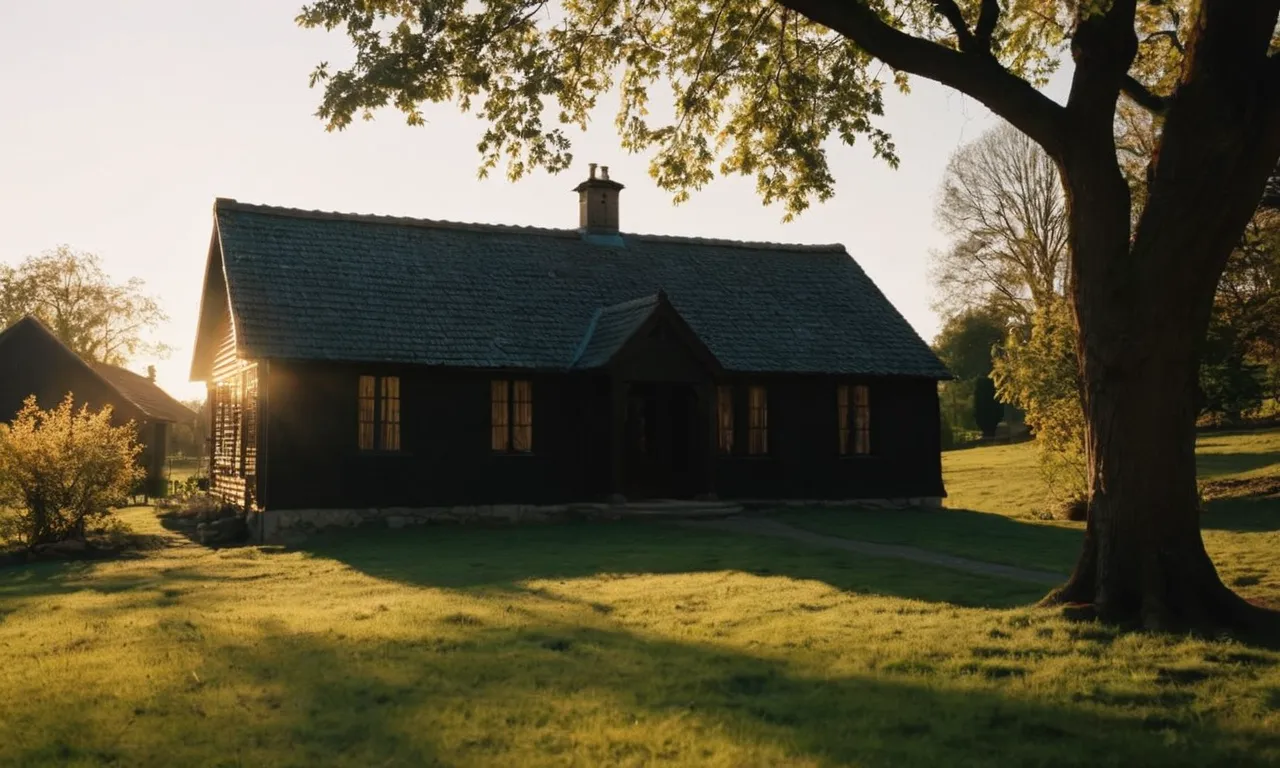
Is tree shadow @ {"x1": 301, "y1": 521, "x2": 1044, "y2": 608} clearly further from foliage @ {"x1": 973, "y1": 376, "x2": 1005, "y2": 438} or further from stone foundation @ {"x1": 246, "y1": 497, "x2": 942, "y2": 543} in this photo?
foliage @ {"x1": 973, "y1": 376, "x2": 1005, "y2": 438}

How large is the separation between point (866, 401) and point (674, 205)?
13.8 meters

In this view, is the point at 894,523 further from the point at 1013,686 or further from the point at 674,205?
the point at 1013,686

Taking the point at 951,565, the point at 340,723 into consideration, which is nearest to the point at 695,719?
the point at 340,723

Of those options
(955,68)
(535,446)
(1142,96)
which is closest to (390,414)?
(535,446)

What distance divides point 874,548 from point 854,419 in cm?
935

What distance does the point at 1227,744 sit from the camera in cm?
719

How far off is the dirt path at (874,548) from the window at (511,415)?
4211mm

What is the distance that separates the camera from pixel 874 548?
19938mm

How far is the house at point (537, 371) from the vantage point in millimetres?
24078

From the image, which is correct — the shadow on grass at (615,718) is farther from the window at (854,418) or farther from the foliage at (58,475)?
the window at (854,418)

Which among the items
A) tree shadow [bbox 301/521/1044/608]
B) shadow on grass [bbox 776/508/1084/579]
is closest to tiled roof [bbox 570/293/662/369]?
tree shadow [bbox 301/521/1044/608]

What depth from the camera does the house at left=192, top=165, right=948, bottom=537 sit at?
79.0 feet

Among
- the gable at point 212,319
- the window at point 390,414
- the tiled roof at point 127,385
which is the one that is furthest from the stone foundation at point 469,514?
the tiled roof at point 127,385

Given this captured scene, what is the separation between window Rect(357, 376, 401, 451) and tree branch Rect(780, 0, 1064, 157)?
14.9 m
